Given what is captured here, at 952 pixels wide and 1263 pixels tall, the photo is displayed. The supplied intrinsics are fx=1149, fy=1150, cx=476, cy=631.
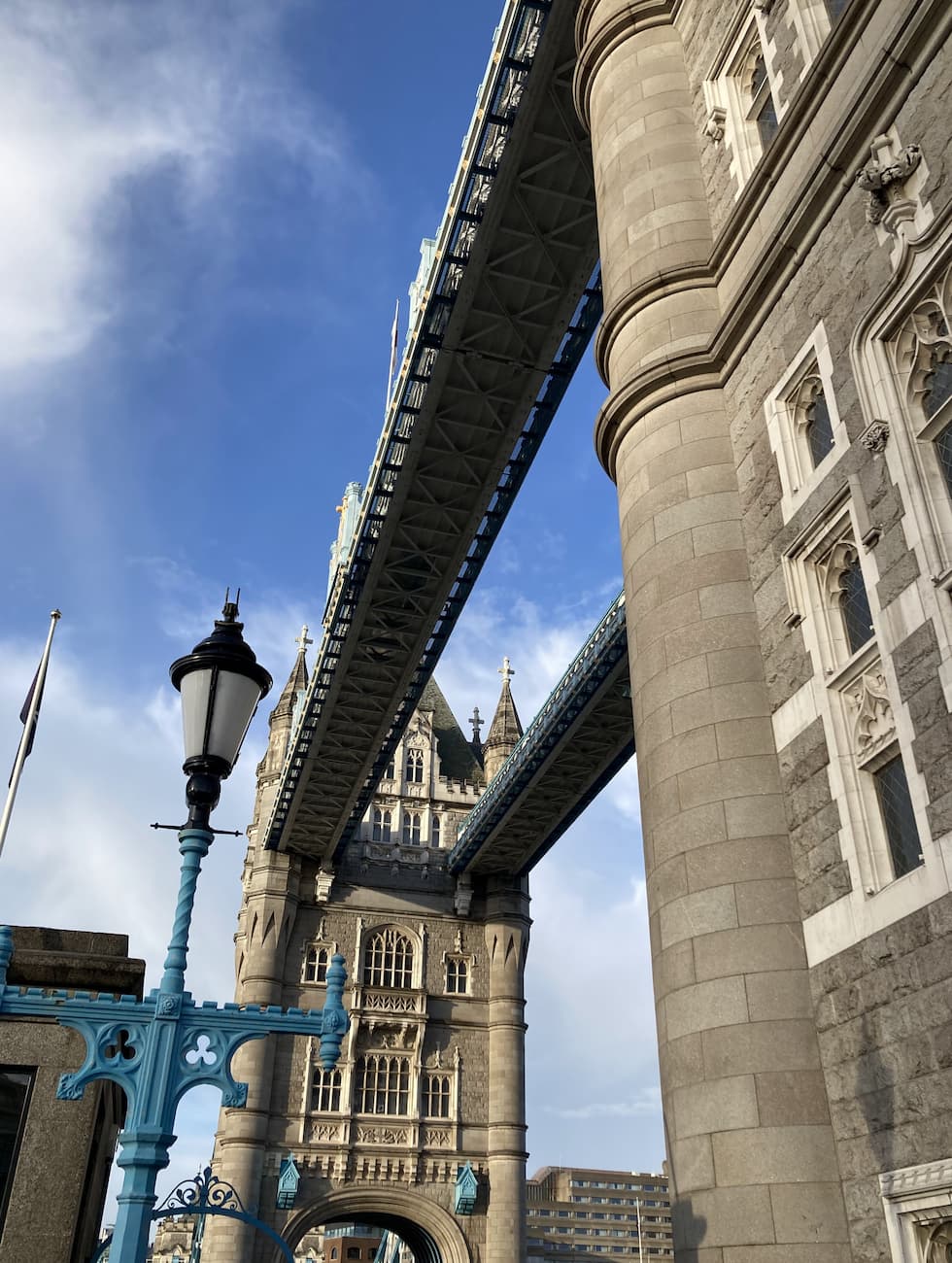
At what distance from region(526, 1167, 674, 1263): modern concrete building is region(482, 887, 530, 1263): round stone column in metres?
116

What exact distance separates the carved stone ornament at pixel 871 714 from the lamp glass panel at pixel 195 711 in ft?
16.6

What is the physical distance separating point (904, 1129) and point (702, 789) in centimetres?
340

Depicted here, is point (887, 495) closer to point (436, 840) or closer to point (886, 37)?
point (886, 37)

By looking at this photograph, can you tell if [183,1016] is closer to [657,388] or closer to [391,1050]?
[657,388]

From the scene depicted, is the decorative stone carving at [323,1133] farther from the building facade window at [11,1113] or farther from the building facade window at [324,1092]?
the building facade window at [11,1113]

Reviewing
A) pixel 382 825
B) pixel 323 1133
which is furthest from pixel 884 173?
pixel 382 825

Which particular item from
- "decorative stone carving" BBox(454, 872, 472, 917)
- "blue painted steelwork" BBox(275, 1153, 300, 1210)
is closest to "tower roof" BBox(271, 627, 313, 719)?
"decorative stone carving" BBox(454, 872, 472, 917)

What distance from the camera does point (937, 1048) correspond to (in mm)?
7195

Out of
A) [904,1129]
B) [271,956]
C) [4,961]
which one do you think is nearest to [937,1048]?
[904,1129]

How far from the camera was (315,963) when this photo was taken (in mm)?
44375

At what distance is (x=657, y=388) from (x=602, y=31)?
609 cm

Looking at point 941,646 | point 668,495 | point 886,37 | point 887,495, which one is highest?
point 886,37

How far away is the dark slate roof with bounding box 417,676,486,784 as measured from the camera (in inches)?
2121

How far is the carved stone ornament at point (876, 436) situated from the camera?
8.93m
